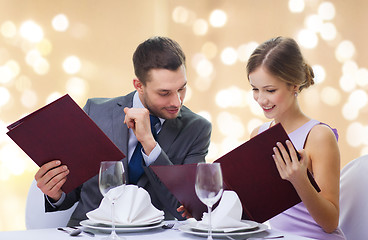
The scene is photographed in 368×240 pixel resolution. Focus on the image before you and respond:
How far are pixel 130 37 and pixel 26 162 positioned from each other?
4.02 feet

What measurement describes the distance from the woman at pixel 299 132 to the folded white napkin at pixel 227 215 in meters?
0.30

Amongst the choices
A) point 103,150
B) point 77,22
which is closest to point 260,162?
point 103,150

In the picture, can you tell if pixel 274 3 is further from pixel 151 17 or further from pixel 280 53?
pixel 280 53

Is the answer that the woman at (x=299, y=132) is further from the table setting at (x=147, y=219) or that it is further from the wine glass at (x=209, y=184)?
the wine glass at (x=209, y=184)

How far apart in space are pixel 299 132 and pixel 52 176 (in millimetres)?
895

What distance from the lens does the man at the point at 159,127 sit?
1.80 m

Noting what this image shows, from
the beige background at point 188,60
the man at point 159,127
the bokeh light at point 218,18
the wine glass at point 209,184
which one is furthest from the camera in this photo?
the bokeh light at point 218,18

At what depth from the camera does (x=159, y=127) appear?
1917 mm

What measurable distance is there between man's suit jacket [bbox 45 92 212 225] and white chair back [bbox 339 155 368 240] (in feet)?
1.94

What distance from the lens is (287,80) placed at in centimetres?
170

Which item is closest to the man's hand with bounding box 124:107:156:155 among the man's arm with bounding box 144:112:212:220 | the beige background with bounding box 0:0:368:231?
the man's arm with bounding box 144:112:212:220

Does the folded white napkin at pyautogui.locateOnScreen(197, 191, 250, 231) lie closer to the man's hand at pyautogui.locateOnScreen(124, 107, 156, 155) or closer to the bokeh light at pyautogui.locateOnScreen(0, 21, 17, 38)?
the man's hand at pyautogui.locateOnScreen(124, 107, 156, 155)

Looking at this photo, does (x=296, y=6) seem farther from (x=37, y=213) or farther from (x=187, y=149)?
(x=37, y=213)

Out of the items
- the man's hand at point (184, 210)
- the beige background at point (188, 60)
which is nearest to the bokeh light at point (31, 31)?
the beige background at point (188, 60)
